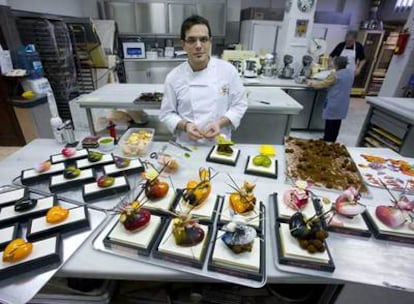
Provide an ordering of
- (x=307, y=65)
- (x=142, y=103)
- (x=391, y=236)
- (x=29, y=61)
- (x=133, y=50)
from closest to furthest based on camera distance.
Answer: (x=391, y=236) → (x=142, y=103) → (x=29, y=61) → (x=307, y=65) → (x=133, y=50)

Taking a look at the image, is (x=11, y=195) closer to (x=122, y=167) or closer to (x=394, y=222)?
(x=122, y=167)

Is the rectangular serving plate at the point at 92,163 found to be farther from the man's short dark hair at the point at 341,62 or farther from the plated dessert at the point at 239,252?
the man's short dark hair at the point at 341,62

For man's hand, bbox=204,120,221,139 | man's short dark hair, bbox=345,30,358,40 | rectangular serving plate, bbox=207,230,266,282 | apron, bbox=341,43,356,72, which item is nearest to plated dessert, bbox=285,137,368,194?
man's hand, bbox=204,120,221,139

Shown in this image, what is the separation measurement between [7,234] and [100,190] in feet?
0.92

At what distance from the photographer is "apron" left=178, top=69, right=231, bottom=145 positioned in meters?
1.38

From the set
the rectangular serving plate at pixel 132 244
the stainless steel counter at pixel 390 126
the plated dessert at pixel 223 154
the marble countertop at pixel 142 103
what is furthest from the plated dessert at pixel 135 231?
the stainless steel counter at pixel 390 126

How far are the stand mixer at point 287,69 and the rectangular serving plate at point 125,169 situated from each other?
3274mm

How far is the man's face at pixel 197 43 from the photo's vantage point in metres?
1.22

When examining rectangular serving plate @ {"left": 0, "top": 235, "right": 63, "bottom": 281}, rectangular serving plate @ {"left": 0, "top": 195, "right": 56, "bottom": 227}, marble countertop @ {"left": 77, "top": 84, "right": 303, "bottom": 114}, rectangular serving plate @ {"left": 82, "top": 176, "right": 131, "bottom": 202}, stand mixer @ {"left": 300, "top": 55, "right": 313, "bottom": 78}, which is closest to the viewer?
rectangular serving plate @ {"left": 0, "top": 235, "right": 63, "bottom": 281}

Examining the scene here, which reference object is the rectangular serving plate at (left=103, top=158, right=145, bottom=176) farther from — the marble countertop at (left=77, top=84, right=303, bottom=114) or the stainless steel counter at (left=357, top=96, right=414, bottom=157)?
the stainless steel counter at (left=357, top=96, right=414, bottom=157)

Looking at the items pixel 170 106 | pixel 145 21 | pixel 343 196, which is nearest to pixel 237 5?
pixel 145 21

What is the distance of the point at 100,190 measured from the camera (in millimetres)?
850

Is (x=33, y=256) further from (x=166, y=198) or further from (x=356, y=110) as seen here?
(x=356, y=110)

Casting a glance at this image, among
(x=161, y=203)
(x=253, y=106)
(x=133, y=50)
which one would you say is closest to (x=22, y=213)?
(x=161, y=203)
